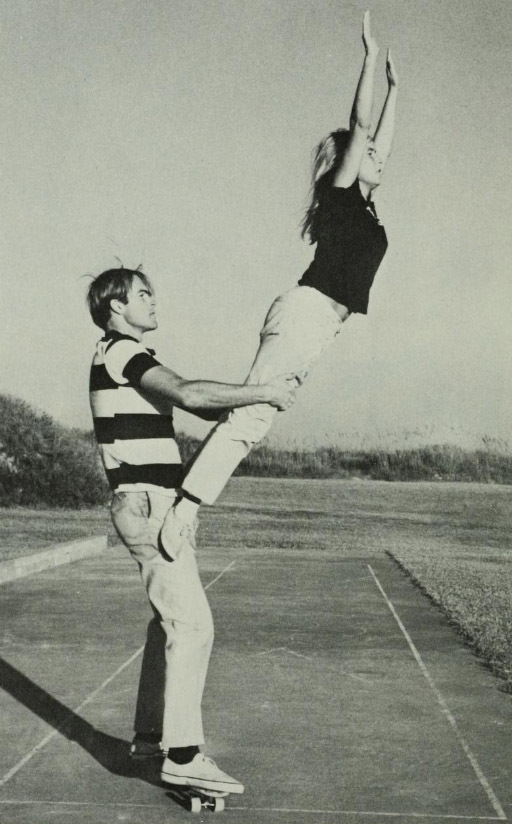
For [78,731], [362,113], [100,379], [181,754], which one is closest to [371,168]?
[362,113]

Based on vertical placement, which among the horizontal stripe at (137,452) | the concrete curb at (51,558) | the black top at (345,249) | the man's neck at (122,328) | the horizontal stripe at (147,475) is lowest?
the concrete curb at (51,558)

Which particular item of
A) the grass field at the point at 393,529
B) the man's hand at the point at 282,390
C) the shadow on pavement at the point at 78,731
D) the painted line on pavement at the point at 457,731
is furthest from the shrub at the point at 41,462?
the man's hand at the point at 282,390

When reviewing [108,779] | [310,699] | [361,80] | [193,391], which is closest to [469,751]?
[310,699]

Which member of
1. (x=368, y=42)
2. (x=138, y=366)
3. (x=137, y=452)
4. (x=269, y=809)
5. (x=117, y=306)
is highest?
(x=368, y=42)

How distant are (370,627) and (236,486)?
76.5 feet

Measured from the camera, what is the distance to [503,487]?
28656 mm

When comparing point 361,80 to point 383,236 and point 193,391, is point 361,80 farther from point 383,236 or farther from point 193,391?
point 193,391

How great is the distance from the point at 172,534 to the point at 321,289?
→ 1.14m

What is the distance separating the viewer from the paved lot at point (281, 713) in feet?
13.6

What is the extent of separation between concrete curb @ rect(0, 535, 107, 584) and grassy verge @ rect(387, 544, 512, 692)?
4.18m

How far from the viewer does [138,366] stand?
396 centimetres

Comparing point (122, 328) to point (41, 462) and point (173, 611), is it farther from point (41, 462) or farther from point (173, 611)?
point (41, 462)

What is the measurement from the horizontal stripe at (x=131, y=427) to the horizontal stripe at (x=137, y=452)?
0.02 meters

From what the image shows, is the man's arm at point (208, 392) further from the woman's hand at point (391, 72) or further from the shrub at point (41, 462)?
the shrub at point (41, 462)
